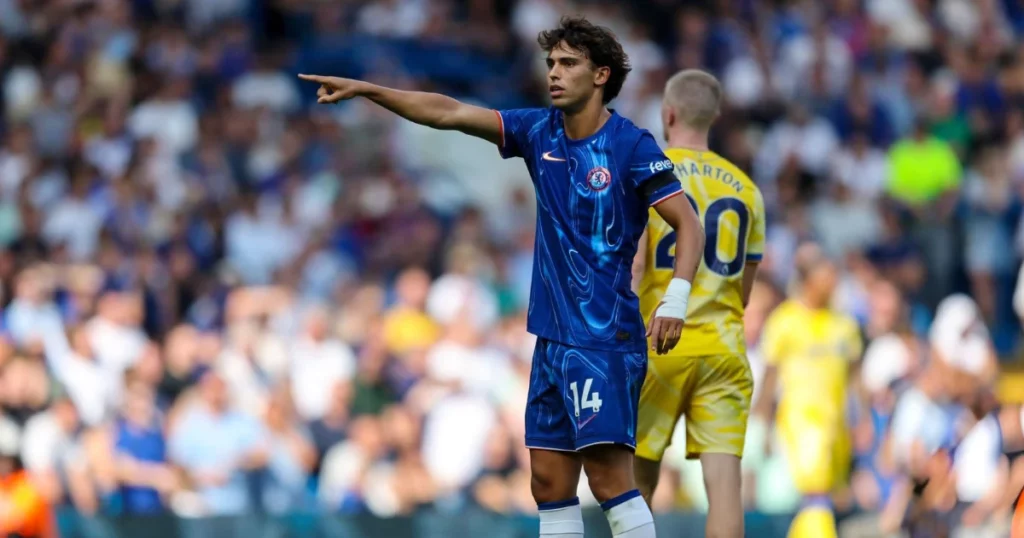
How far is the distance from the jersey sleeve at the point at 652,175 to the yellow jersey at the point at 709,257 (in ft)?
3.69

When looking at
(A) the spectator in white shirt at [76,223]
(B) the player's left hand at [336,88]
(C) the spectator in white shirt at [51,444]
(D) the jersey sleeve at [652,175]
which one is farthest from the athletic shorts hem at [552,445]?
(A) the spectator in white shirt at [76,223]

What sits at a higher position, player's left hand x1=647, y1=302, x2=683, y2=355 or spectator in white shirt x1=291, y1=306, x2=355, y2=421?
player's left hand x1=647, y1=302, x2=683, y2=355

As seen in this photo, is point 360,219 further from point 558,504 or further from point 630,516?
point 630,516

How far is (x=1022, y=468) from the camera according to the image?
10.0 m

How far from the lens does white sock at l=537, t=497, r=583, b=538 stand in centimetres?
688

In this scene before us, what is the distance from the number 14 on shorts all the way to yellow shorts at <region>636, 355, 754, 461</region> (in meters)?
1.24

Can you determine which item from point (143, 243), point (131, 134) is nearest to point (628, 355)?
point (143, 243)

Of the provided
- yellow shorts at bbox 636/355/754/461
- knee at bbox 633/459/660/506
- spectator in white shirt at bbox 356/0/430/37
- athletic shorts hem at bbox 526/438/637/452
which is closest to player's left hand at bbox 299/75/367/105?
athletic shorts hem at bbox 526/438/637/452

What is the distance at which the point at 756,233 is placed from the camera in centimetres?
815

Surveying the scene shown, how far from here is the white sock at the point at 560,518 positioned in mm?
6883

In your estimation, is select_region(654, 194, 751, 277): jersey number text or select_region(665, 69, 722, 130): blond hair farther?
select_region(665, 69, 722, 130): blond hair

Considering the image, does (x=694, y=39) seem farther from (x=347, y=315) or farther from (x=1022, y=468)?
(x=1022, y=468)

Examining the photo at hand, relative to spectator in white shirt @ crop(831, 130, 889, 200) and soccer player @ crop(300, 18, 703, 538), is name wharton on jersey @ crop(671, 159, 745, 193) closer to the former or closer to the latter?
soccer player @ crop(300, 18, 703, 538)

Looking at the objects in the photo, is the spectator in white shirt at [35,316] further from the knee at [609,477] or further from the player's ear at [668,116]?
the knee at [609,477]
